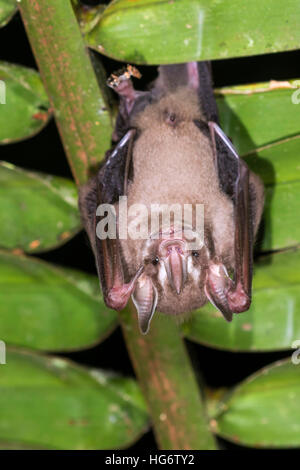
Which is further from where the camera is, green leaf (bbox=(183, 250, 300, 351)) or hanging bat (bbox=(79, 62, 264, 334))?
green leaf (bbox=(183, 250, 300, 351))

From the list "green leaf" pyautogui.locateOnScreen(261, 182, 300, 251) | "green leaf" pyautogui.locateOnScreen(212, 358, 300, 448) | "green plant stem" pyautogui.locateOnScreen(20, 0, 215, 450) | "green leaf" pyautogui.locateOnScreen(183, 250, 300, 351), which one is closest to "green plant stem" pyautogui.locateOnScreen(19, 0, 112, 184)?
"green plant stem" pyautogui.locateOnScreen(20, 0, 215, 450)

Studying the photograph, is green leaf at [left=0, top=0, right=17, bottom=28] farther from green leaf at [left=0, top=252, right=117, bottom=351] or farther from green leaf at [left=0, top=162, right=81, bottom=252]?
green leaf at [left=0, top=252, right=117, bottom=351]

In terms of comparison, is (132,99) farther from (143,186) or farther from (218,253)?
(218,253)

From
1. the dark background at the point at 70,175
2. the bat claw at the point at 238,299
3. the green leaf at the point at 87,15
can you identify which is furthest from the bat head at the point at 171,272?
the green leaf at the point at 87,15

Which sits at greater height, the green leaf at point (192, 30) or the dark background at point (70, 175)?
the green leaf at point (192, 30)

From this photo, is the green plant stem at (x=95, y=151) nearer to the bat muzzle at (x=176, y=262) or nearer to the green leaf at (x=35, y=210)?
the green leaf at (x=35, y=210)

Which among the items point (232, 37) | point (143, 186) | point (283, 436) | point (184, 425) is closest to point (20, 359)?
point (184, 425)

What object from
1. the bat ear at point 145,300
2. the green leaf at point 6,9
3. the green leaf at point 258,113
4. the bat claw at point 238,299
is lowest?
the bat claw at point 238,299
